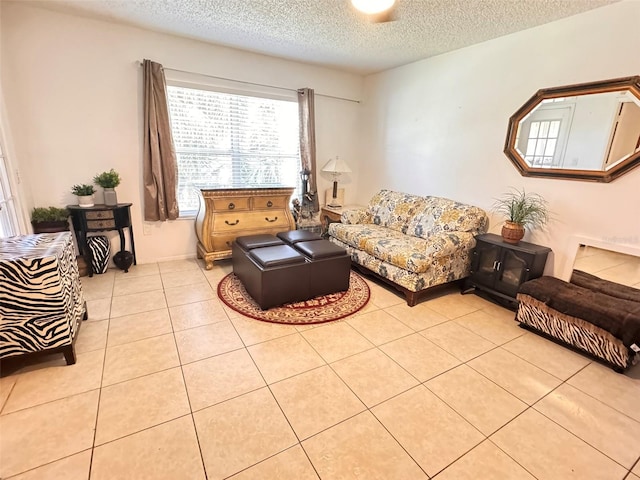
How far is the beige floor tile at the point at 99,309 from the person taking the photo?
8.12 ft

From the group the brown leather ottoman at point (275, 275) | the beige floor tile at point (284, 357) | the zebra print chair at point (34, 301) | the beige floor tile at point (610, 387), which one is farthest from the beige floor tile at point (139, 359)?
the beige floor tile at point (610, 387)

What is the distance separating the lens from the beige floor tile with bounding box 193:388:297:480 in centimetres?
138

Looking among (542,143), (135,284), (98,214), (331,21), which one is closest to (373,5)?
(331,21)

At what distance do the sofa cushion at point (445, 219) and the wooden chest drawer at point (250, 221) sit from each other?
1566 mm

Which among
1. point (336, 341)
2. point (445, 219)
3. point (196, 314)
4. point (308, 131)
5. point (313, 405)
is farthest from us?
point (308, 131)

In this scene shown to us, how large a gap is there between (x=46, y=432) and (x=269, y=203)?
2734 mm

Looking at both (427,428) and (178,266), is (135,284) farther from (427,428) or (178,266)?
(427,428)

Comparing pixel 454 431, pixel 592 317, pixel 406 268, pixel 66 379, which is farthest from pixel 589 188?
pixel 66 379

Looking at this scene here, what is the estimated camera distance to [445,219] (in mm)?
3297

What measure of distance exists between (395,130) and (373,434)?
381cm

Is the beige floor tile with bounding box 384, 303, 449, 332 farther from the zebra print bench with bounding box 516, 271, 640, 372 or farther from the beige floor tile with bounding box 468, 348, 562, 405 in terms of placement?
the zebra print bench with bounding box 516, 271, 640, 372

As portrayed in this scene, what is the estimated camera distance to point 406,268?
9.40 ft

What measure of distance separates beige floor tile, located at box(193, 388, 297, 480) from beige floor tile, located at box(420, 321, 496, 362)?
4.32 feet

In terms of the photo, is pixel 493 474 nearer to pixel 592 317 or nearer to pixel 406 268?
pixel 592 317
